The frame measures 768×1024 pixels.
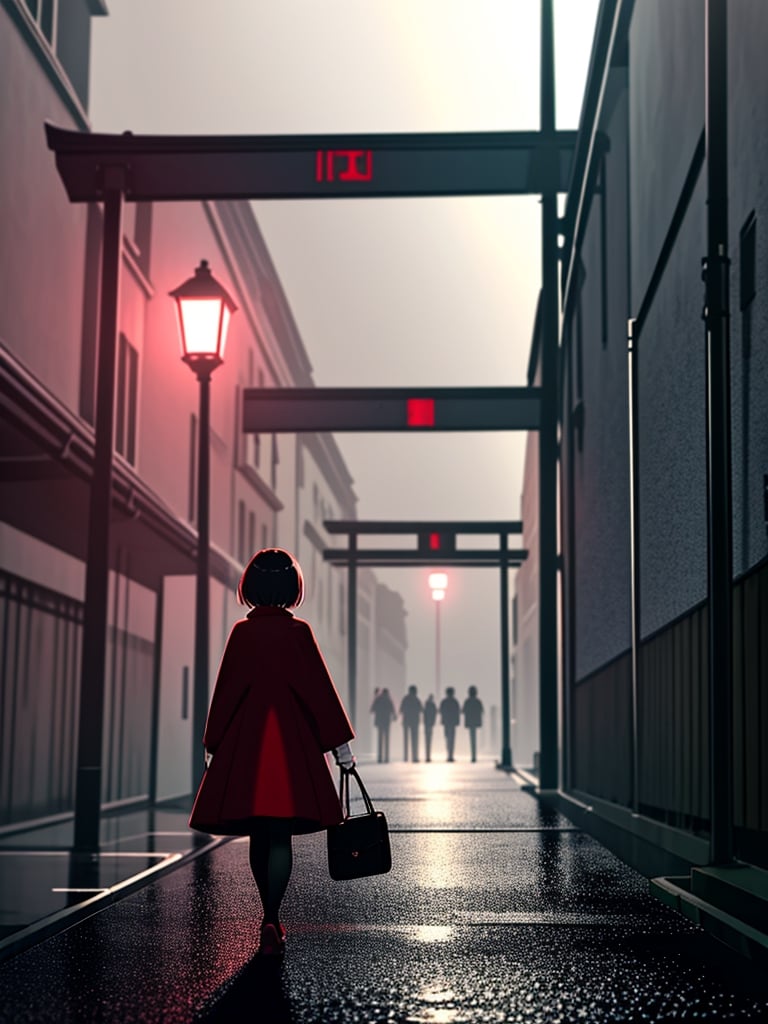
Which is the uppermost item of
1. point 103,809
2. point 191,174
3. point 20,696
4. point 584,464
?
point 191,174

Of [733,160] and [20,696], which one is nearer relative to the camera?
[733,160]

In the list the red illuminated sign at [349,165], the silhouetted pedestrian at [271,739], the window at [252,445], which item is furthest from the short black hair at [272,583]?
the window at [252,445]

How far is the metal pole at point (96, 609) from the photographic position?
430 inches

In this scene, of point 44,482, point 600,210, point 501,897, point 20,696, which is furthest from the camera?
point 600,210

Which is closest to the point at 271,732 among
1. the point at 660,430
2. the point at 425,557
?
the point at 660,430

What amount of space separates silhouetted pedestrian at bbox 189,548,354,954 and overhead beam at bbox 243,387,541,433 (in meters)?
13.4

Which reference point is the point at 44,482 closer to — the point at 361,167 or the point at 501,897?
the point at 361,167

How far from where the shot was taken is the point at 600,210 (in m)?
15.9

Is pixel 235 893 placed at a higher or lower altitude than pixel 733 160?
lower

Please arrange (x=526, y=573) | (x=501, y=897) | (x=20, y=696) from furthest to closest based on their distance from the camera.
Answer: (x=526, y=573), (x=20, y=696), (x=501, y=897)

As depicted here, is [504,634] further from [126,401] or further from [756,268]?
[756,268]

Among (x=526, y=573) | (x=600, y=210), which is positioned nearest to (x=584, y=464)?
(x=600, y=210)

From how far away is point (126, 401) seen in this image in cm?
1944

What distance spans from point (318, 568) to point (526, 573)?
1012 centimetres
